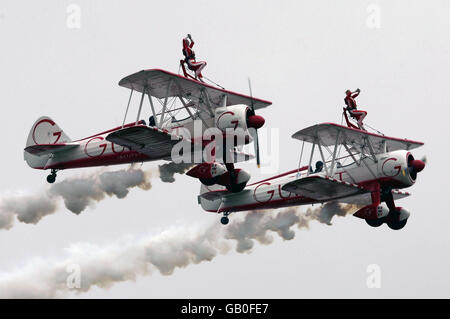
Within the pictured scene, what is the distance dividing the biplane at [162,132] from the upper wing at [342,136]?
2491 mm

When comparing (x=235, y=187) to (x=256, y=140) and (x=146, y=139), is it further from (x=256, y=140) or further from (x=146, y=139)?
(x=146, y=139)

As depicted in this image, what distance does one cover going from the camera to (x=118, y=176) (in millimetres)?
63500

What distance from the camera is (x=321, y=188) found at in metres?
60.1

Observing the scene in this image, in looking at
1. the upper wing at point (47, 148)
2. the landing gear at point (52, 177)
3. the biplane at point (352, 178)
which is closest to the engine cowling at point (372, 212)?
the biplane at point (352, 178)

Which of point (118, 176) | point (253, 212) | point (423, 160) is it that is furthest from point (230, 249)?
point (423, 160)

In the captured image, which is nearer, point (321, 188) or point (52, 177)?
point (321, 188)

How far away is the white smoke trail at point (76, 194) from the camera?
208 ft

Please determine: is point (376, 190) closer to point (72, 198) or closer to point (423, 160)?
point (423, 160)

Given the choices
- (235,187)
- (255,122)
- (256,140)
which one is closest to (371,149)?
(256,140)

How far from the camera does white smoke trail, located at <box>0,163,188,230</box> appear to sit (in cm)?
6338

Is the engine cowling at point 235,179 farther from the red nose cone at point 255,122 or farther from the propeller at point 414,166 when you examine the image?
the propeller at point 414,166

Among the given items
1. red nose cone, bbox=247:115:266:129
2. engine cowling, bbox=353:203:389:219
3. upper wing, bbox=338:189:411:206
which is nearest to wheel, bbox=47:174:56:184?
red nose cone, bbox=247:115:266:129

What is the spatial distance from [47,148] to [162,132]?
742 centimetres

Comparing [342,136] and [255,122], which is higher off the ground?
[255,122]
